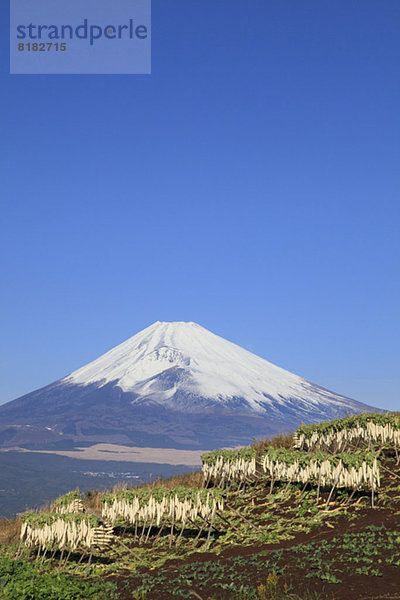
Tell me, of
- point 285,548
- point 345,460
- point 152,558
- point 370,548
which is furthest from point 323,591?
point 345,460

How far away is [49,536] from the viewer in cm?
2045

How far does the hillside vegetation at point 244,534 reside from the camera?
45.5ft

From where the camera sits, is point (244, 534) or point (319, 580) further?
point (244, 534)

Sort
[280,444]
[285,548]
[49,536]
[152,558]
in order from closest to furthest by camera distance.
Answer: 1. [285,548]
2. [152,558]
3. [49,536]
4. [280,444]

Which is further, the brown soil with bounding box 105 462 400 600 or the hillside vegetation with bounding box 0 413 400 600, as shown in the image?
the hillside vegetation with bounding box 0 413 400 600

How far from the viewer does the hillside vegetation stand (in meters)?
13.9

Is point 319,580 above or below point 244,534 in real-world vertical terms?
above

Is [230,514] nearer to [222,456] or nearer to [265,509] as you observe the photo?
[265,509]

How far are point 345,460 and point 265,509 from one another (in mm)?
3545

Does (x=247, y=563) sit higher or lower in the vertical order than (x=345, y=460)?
lower

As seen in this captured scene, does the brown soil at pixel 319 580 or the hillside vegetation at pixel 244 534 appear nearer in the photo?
the brown soil at pixel 319 580

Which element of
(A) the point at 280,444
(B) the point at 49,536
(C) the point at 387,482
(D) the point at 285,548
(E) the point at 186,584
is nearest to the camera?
(E) the point at 186,584

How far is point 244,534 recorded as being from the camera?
20172 mm

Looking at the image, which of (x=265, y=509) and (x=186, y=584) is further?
(x=265, y=509)
